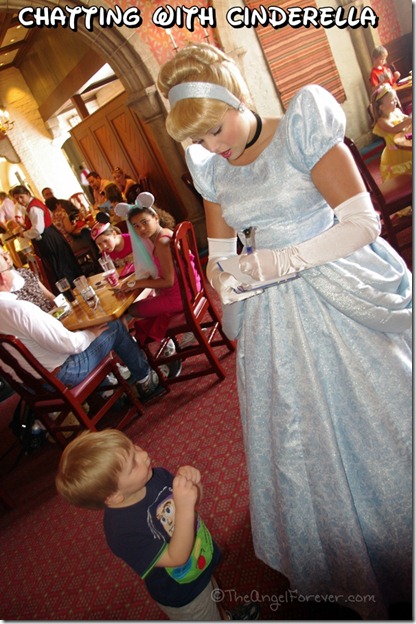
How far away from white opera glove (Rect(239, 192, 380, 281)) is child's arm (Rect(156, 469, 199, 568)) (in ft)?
1.97

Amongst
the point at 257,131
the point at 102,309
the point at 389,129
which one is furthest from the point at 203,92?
the point at 389,129

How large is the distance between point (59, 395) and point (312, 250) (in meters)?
1.78

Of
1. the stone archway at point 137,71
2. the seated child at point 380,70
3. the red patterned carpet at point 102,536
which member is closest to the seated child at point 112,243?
the red patterned carpet at point 102,536

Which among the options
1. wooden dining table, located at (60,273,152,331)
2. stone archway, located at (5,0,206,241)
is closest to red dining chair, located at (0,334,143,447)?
wooden dining table, located at (60,273,152,331)

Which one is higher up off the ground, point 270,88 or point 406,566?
point 270,88

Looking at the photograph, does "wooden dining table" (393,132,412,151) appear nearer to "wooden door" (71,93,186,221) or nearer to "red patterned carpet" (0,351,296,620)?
Result: "red patterned carpet" (0,351,296,620)

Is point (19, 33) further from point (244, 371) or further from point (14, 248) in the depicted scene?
point (244, 371)

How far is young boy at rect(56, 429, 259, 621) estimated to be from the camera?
3.38ft

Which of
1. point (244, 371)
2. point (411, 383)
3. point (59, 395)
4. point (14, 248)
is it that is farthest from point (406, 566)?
point (14, 248)

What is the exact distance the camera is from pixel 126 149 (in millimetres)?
6996

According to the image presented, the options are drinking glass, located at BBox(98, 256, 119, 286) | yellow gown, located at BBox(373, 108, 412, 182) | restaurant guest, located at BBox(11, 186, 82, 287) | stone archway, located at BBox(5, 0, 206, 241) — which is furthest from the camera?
restaurant guest, located at BBox(11, 186, 82, 287)

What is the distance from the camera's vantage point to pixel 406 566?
3.66 feet

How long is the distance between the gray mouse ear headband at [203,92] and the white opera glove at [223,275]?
0.45 metres

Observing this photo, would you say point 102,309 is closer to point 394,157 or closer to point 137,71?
point 394,157
